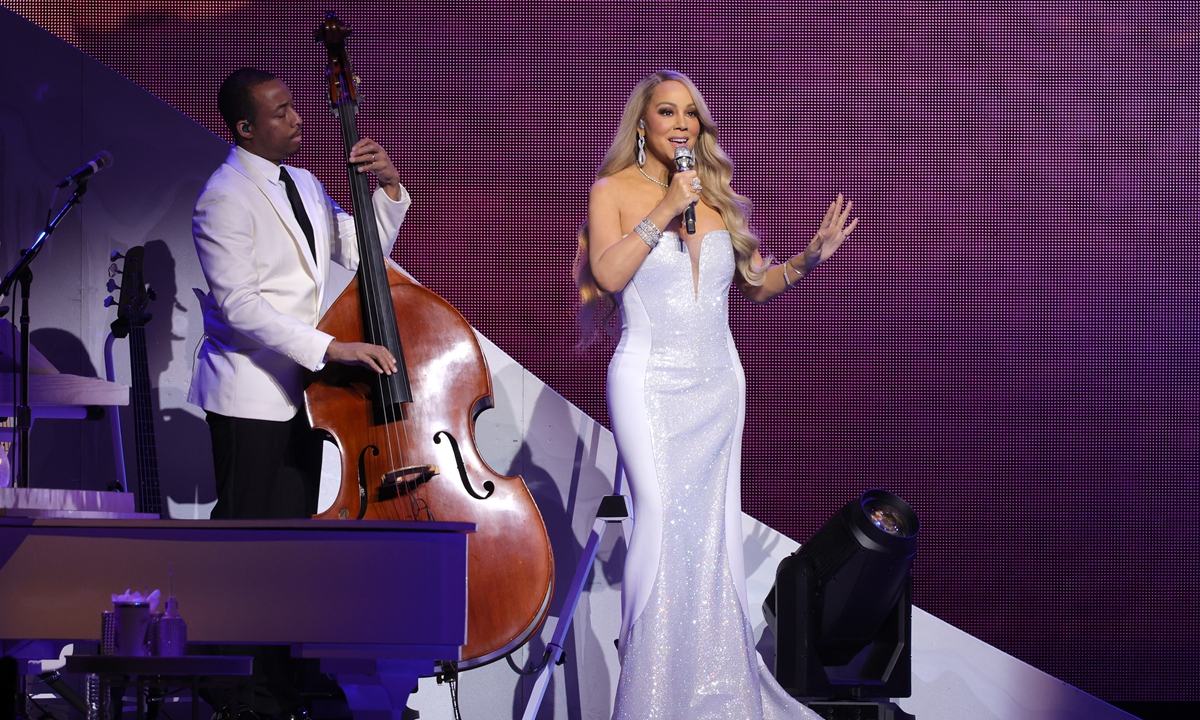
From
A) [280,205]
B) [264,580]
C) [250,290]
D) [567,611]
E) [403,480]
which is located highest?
[280,205]

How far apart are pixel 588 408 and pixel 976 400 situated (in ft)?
4.76

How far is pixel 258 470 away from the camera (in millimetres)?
2721

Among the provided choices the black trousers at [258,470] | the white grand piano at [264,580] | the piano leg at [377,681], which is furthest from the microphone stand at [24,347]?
the piano leg at [377,681]

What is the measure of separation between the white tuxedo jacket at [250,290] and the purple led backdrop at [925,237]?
3.74 ft

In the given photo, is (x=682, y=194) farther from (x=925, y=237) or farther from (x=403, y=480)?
(x=925, y=237)

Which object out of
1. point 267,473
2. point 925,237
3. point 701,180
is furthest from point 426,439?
point 925,237

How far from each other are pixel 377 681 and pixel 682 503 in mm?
1050

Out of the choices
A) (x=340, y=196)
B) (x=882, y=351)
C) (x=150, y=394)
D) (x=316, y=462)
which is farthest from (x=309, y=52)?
(x=882, y=351)

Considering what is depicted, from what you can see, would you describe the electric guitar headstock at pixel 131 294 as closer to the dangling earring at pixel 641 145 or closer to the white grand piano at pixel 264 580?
the dangling earring at pixel 641 145

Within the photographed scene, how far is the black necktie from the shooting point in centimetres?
290

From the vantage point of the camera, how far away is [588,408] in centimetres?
406

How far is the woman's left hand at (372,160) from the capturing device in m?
2.66

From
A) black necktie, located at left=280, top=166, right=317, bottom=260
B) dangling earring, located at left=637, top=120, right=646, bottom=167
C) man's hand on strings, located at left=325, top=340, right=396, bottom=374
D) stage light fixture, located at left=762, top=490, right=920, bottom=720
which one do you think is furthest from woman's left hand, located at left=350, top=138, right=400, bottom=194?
stage light fixture, located at left=762, top=490, right=920, bottom=720

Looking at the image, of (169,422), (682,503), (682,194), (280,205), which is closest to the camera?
(682,194)
